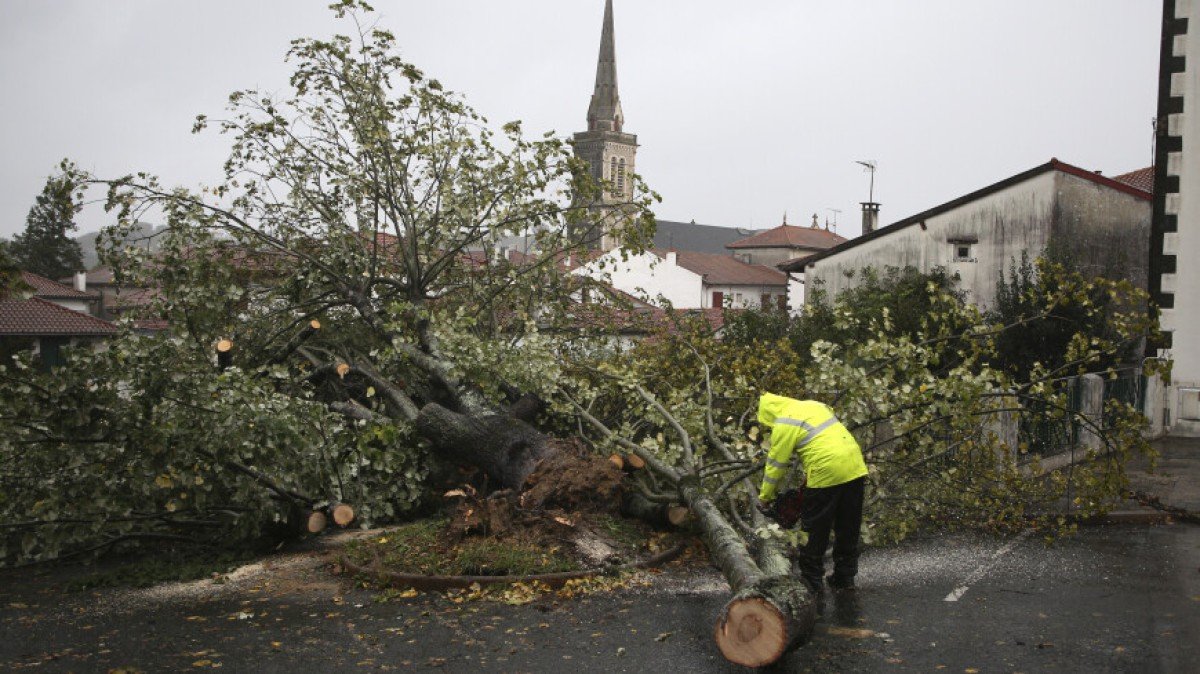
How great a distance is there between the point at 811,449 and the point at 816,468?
13 cm

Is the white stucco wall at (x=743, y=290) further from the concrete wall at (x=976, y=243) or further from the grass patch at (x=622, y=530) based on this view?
the grass patch at (x=622, y=530)

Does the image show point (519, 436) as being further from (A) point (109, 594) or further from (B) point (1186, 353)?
(B) point (1186, 353)

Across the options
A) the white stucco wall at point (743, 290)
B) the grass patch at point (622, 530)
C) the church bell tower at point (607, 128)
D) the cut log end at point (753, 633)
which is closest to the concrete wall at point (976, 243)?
the grass patch at point (622, 530)

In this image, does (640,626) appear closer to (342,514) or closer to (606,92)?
(342,514)

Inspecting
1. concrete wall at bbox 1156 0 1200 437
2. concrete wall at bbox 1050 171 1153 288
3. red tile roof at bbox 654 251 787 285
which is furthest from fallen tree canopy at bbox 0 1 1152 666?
red tile roof at bbox 654 251 787 285

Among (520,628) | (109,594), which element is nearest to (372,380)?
(109,594)

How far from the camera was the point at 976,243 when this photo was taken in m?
24.1

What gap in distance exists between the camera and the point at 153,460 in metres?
8.00

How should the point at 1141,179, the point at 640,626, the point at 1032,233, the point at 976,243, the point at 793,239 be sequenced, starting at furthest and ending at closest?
the point at 793,239 → the point at 1141,179 → the point at 976,243 → the point at 1032,233 → the point at 640,626

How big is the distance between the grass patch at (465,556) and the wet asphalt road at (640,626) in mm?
408

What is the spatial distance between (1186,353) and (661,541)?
1316cm

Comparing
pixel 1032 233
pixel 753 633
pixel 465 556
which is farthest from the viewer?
pixel 1032 233

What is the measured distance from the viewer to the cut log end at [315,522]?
8.63 meters

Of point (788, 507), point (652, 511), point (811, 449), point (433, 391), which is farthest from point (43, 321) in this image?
point (811, 449)
